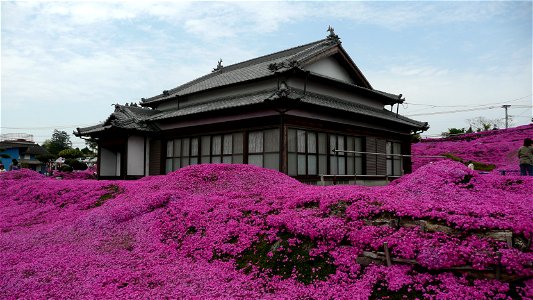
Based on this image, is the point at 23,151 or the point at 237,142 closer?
the point at 237,142

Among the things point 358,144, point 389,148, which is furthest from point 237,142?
point 389,148

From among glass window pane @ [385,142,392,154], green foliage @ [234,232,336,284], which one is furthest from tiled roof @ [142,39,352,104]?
green foliage @ [234,232,336,284]

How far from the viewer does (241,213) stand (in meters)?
9.99

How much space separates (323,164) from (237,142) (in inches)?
175

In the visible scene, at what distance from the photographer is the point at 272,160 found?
696 inches

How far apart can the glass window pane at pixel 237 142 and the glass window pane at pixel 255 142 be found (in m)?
0.61

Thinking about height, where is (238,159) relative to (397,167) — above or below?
above

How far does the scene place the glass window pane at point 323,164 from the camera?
18.8 meters

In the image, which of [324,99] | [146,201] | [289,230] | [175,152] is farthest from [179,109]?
[289,230]

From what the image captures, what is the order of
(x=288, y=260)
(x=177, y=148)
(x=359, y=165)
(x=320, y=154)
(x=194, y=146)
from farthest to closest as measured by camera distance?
(x=177, y=148), (x=194, y=146), (x=359, y=165), (x=320, y=154), (x=288, y=260)

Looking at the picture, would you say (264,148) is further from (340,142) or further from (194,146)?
(194,146)

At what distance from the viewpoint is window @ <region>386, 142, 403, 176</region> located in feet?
79.2

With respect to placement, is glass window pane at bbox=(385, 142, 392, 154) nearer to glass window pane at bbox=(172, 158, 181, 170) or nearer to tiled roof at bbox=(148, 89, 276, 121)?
tiled roof at bbox=(148, 89, 276, 121)

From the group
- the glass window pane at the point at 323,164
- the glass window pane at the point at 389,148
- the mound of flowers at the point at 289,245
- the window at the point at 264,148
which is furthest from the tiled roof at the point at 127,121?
the glass window pane at the point at 389,148
